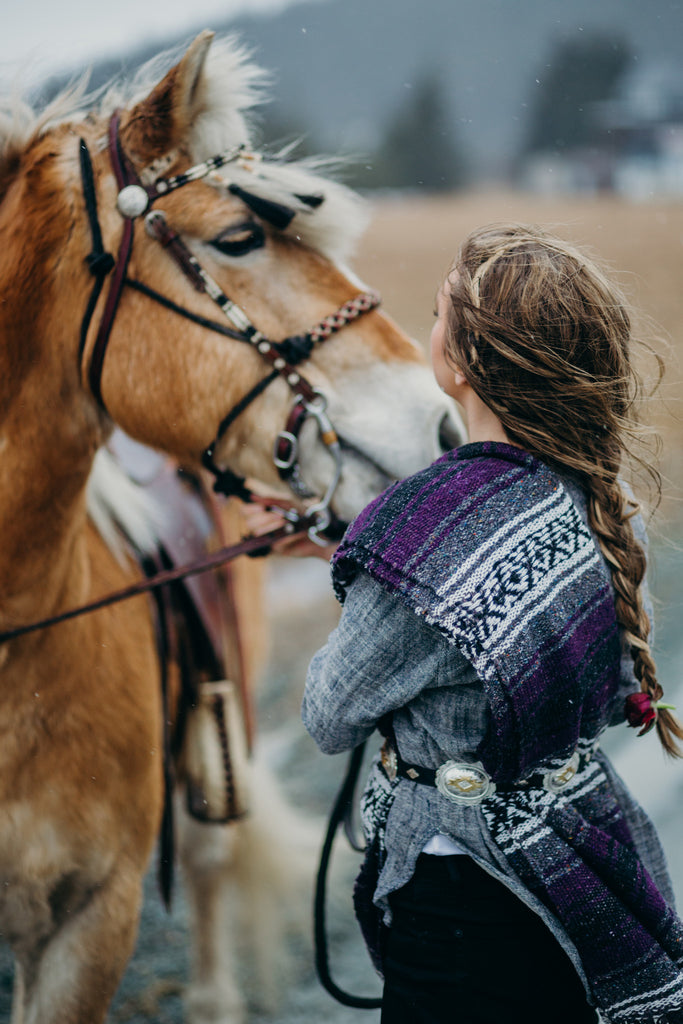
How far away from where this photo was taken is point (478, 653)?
3.12ft

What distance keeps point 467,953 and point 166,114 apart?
143 cm

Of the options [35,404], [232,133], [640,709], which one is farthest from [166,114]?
[640,709]

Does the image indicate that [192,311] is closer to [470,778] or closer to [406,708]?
[406,708]

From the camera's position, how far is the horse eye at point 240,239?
1.46 metres

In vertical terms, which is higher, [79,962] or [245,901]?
[79,962]

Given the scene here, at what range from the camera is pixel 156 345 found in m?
1.46

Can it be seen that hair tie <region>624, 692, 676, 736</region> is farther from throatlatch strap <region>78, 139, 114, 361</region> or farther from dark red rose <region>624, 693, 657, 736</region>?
throatlatch strap <region>78, 139, 114, 361</region>

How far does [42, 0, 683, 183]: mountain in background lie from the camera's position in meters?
2.11

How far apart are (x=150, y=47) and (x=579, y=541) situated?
1805 mm

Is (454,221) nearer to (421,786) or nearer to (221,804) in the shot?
(221,804)

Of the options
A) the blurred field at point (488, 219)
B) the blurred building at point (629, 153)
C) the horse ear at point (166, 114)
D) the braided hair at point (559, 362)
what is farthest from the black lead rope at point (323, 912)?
the blurred building at point (629, 153)

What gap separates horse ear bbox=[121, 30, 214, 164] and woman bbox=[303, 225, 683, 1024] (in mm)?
631

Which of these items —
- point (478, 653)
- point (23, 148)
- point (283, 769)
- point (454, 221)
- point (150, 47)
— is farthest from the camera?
point (454, 221)

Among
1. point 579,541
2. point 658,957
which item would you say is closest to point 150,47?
point 579,541
